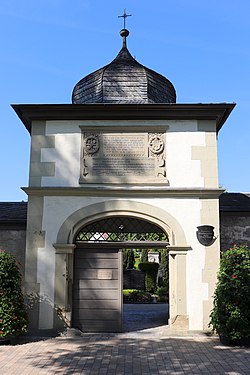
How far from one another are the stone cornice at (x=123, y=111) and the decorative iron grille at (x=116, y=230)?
2434mm

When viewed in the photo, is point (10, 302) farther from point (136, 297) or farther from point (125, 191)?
point (136, 297)

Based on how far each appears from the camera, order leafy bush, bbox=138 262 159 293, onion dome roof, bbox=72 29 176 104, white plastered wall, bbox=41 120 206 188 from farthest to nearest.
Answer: leafy bush, bbox=138 262 159 293, onion dome roof, bbox=72 29 176 104, white plastered wall, bbox=41 120 206 188

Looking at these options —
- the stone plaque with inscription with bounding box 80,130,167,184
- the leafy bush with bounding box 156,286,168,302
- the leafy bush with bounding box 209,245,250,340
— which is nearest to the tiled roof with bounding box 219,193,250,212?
the leafy bush with bounding box 209,245,250,340

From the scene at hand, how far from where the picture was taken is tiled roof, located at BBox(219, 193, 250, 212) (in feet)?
32.8

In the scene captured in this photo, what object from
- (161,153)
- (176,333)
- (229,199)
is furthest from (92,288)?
(229,199)

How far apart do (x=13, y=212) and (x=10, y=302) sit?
124 inches

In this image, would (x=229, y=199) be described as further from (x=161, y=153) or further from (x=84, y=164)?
(x=84, y=164)

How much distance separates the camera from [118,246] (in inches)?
359

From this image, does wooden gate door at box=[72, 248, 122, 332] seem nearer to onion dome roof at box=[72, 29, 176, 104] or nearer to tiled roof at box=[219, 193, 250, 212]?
tiled roof at box=[219, 193, 250, 212]

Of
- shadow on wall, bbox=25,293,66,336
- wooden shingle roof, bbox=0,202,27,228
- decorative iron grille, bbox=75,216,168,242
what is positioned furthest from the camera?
wooden shingle roof, bbox=0,202,27,228

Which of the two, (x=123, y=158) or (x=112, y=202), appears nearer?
(x=112, y=202)

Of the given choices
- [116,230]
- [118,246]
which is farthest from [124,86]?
[118,246]

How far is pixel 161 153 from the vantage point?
919 cm

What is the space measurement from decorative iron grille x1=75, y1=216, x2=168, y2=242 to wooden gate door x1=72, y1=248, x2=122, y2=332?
310mm
